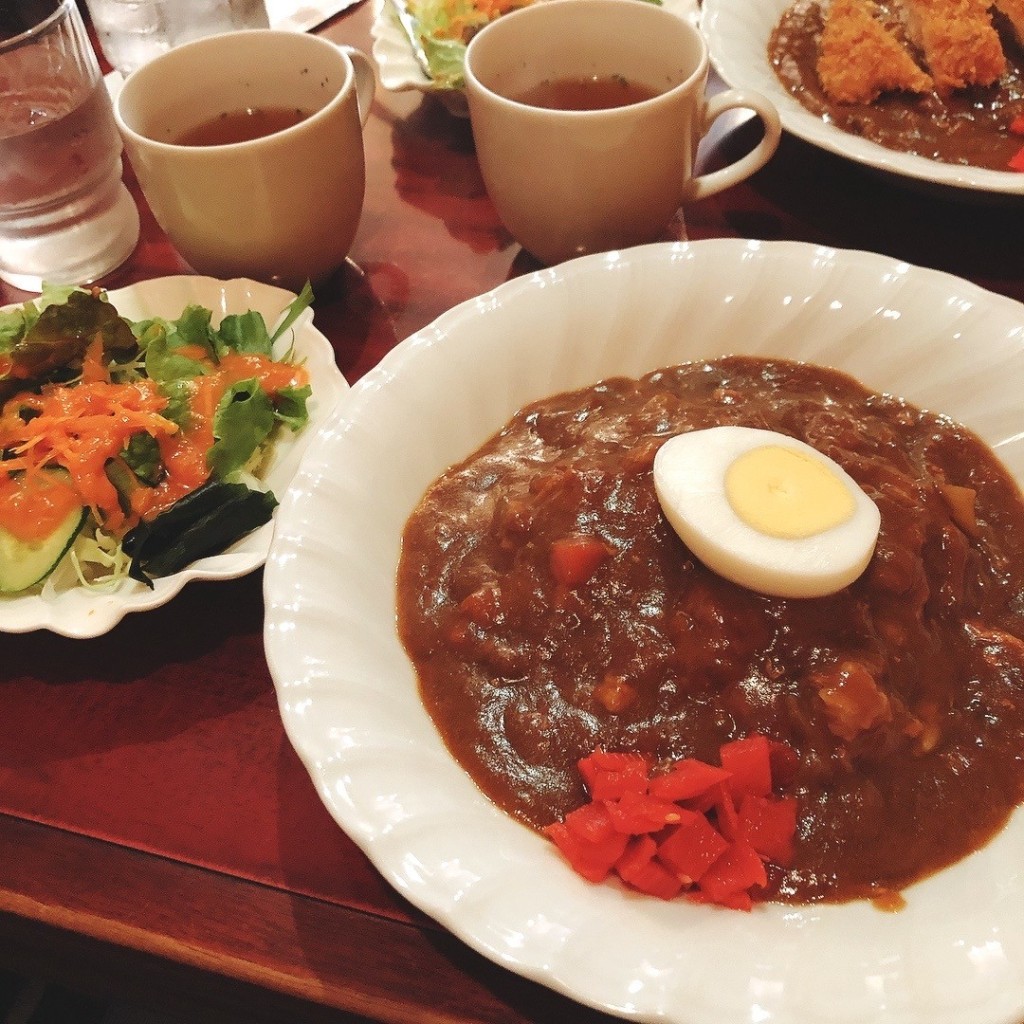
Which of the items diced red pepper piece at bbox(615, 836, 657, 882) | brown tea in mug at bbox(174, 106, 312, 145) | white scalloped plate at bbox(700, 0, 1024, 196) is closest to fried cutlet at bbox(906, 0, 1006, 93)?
white scalloped plate at bbox(700, 0, 1024, 196)

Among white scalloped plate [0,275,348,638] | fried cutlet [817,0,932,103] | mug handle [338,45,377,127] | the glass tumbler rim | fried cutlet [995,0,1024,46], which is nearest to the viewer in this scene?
white scalloped plate [0,275,348,638]

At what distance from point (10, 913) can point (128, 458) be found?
890mm

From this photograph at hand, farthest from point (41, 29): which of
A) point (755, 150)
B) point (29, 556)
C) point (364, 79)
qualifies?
point (755, 150)

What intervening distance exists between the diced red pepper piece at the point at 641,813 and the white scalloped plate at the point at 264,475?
813 millimetres

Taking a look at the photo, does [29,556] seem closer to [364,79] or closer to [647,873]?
[647,873]

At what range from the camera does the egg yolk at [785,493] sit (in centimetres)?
159

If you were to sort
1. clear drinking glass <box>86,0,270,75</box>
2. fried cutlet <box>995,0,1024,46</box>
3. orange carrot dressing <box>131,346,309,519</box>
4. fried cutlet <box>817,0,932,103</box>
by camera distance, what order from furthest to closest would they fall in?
clear drinking glass <box>86,0,270,75</box>, fried cutlet <box>995,0,1024,46</box>, fried cutlet <box>817,0,932,103</box>, orange carrot dressing <box>131,346,309,519</box>

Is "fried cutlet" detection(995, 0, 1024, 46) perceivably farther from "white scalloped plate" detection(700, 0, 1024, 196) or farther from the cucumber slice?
the cucumber slice

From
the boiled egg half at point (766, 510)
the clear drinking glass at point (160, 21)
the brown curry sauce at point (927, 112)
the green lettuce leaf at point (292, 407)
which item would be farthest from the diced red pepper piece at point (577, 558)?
the clear drinking glass at point (160, 21)

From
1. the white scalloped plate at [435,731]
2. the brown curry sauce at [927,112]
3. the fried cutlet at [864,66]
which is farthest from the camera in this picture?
the fried cutlet at [864,66]

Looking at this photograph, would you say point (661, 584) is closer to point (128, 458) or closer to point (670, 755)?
point (670, 755)

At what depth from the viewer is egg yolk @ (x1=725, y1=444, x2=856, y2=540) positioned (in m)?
1.59

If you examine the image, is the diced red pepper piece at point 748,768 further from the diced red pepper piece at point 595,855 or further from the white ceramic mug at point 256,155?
the white ceramic mug at point 256,155

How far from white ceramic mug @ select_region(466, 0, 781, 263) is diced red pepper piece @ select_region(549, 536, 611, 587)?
1.00 m
